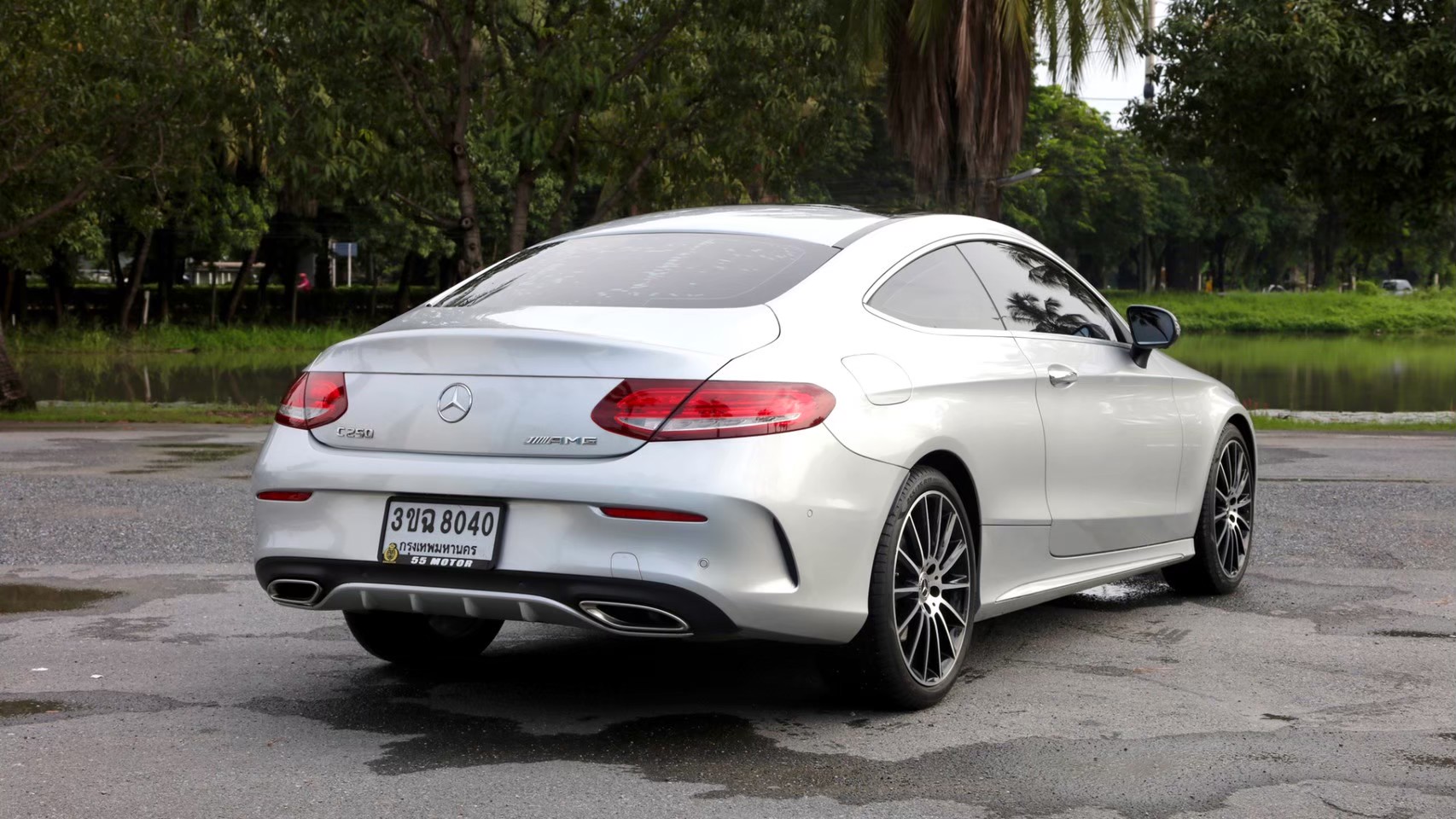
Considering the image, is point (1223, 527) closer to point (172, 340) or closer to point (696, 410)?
point (696, 410)

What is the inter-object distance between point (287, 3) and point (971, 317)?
12559 millimetres

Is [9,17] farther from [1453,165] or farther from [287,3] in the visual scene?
[1453,165]

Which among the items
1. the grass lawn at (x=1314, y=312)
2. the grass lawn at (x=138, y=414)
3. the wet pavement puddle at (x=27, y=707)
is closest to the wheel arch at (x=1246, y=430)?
the wet pavement puddle at (x=27, y=707)

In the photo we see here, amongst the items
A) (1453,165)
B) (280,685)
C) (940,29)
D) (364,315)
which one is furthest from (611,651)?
(364,315)

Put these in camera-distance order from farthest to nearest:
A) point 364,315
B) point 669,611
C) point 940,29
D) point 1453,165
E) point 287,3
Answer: point 364,315, point 940,29, point 1453,165, point 287,3, point 669,611

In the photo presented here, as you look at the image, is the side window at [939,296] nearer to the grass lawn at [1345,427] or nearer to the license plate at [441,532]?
the license plate at [441,532]

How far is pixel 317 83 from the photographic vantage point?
16656 millimetres

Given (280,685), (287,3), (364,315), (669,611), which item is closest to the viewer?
(669,611)

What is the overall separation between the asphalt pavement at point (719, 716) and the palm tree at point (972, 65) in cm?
1598

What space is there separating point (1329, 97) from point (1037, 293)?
15.3m

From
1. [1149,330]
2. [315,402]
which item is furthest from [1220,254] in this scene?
[315,402]

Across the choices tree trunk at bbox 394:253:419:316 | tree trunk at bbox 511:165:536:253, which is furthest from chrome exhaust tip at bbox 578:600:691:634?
tree trunk at bbox 394:253:419:316

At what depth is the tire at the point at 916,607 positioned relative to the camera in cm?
491

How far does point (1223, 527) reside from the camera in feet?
24.3
